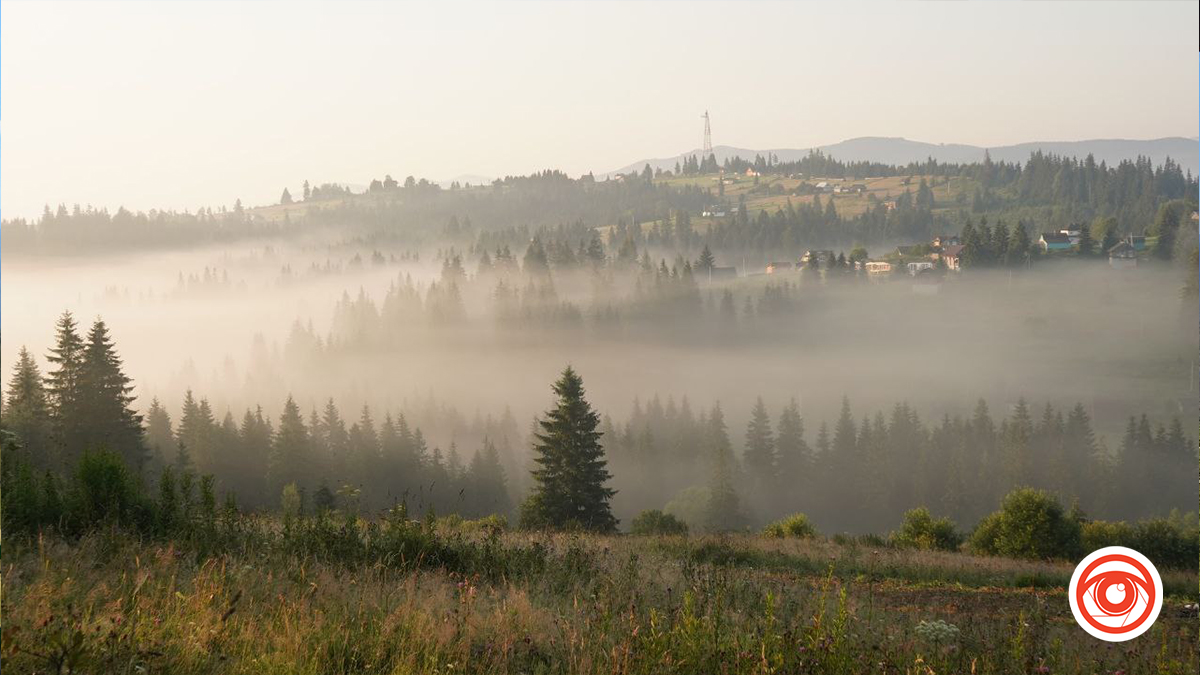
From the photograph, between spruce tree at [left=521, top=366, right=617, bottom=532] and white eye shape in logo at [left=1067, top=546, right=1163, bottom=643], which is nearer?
white eye shape in logo at [left=1067, top=546, right=1163, bottom=643]

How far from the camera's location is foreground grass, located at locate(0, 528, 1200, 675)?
5688 mm

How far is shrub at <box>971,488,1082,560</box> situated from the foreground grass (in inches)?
1368

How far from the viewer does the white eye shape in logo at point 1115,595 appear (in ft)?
24.2

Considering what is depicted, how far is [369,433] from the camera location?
109938 mm

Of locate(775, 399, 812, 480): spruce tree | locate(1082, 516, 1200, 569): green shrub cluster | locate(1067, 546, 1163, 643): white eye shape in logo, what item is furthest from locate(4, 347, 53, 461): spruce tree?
locate(775, 399, 812, 480): spruce tree

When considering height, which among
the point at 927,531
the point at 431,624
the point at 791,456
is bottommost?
the point at 791,456

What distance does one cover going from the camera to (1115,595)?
26.1 feet

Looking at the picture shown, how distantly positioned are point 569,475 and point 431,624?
4140 centimetres

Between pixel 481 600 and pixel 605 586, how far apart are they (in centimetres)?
138

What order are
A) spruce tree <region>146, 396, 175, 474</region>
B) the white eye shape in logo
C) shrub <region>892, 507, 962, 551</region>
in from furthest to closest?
spruce tree <region>146, 396, 175, 474</region>
shrub <region>892, 507, 962, 551</region>
the white eye shape in logo

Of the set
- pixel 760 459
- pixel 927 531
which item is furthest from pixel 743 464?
pixel 927 531

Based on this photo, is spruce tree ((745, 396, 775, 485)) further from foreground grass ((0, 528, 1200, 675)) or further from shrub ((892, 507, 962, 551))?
foreground grass ((0, 528, 1200, 675))

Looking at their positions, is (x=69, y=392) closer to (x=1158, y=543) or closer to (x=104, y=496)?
(x=104, y=496)

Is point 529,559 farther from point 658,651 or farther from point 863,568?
point 863,568
